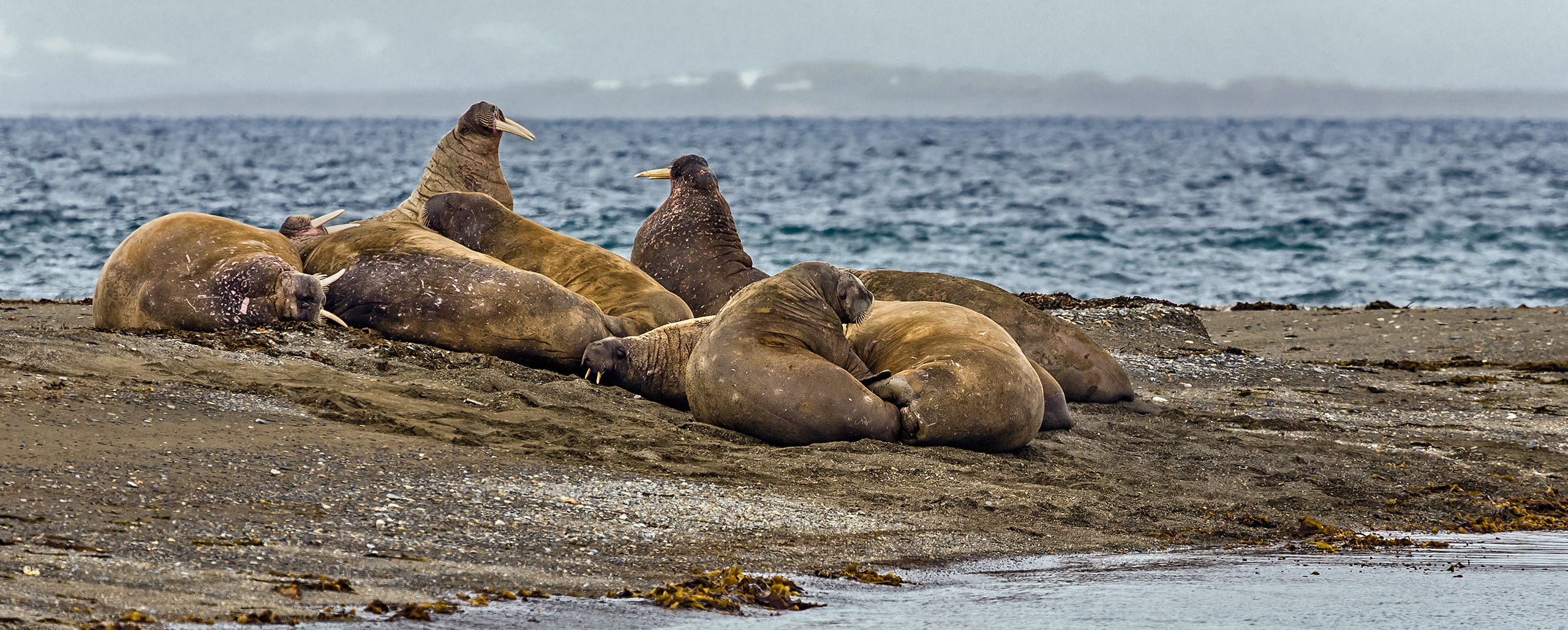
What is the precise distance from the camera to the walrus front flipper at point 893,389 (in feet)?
19.4

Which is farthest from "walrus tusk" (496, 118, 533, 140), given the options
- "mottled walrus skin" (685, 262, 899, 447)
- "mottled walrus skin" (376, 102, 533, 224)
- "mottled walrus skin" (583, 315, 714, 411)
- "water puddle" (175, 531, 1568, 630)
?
"water puddle" (175, 531, 1568, 630)

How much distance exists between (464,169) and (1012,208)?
1777 centimetres

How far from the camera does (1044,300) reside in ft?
38.0

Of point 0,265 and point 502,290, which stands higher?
point 502,290

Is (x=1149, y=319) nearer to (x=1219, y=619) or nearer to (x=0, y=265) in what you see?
(x=1219, y=619)

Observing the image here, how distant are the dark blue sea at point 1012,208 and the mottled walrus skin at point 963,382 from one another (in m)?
9.17

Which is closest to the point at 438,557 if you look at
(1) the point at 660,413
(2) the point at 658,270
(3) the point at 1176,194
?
(1) the point at 660,413

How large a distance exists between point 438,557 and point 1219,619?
2201mm

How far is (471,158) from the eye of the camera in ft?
34.1

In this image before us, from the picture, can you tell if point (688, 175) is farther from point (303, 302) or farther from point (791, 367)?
point (791, 367)

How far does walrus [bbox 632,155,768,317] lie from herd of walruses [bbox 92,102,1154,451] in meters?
0.01

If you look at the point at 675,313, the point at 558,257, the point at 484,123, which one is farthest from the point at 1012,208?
the point at 675,313

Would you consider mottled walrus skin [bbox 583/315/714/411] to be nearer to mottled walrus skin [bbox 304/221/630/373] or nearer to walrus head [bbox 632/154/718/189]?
mottled walrus skin [bbox 304/221/630/373]

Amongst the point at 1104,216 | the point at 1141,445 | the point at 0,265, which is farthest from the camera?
the point at 1104,216
